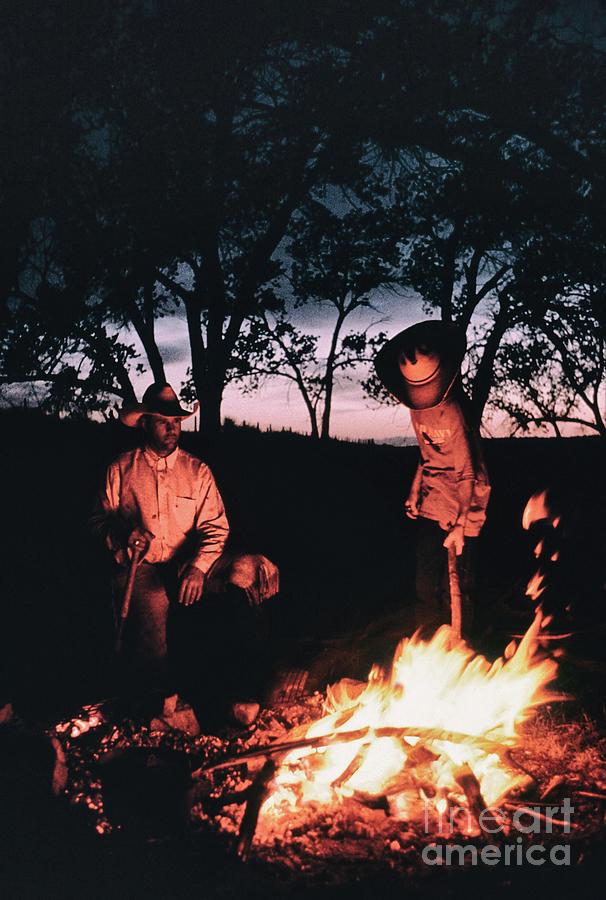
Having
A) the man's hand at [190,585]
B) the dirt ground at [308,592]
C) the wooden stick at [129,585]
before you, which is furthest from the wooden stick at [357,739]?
the wooden stick at [129,585]

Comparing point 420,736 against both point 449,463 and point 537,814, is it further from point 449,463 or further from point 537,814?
point 449,463

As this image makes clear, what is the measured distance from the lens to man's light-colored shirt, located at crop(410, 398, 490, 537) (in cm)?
553

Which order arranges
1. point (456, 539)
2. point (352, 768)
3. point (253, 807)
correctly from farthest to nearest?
point (456, 539), point (352, 768), point (253, 807)

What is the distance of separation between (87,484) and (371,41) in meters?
8.24

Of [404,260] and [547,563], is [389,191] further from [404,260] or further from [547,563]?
[547,563]

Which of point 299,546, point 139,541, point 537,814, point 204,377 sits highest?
point 204,377

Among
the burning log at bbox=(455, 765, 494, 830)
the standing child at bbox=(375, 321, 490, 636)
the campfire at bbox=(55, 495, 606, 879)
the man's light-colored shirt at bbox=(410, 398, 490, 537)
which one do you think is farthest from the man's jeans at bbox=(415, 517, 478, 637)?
the burning log at bbox=(455, 765, 494, 830)

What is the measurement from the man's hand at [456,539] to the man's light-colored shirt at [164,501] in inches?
64.2

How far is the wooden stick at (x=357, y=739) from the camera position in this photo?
4.09 meters

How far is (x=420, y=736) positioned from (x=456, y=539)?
1.78m

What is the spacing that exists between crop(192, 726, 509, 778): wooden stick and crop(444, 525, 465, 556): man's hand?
165 cm

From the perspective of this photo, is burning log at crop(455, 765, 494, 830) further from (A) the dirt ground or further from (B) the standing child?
(B) the standing child

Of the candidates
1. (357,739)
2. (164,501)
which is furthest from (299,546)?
(357,739)

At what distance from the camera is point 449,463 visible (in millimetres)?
5695
